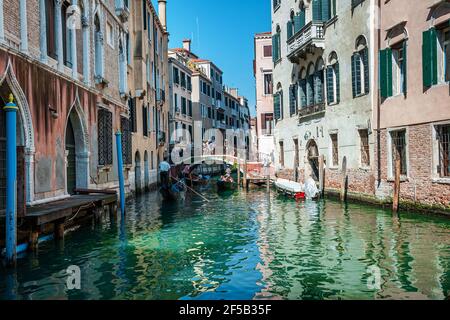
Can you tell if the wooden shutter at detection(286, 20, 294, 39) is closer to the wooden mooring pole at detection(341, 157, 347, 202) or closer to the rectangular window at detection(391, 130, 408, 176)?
the wooden mooring pole at detection(341, 157, 347, 202)

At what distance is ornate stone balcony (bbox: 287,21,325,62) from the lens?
18.2 m

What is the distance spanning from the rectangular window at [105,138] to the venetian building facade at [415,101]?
8583mm

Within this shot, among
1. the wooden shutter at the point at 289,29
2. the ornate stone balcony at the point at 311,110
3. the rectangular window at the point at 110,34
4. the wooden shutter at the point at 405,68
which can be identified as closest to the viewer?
the wooden shutter at the point at 405,68

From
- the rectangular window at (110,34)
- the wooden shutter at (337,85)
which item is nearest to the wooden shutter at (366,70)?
the wooden shutter at (337,85)

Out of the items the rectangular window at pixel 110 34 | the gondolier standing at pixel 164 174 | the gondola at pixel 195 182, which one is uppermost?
the rectangular window at pixel 110 34

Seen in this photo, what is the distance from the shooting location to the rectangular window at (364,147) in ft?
50.0

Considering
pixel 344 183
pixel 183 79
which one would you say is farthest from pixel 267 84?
pixel 344 183

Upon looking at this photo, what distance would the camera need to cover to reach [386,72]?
13.6 metres

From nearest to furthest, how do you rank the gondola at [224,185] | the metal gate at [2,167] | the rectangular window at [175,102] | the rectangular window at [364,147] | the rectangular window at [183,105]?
the metal gate at [2,167] → the rectangular window at [364,147] → the gondola at [224,185] → the rectangular window at [175,102] → the rectangular window at [183,105]

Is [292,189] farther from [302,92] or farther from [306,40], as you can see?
[306,40]

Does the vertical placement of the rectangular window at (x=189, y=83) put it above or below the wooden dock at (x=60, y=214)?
→ above

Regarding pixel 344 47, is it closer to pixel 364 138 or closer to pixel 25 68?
pixel 364 138

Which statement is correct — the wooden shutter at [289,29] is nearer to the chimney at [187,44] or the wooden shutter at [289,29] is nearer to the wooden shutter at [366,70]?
the wooden shutter at [366,70]

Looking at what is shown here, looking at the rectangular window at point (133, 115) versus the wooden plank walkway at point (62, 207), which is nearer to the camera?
the wooden plank walkway at point (62, 207)
